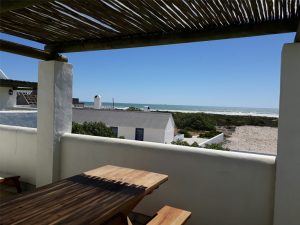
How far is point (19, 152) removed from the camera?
14.6 ft

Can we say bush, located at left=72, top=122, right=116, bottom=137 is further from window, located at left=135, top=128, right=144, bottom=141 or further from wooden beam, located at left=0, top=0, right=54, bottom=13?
window, located at left=135, top=128, right=144, bottom=141

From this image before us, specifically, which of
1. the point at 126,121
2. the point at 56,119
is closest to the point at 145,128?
the point at 126,121

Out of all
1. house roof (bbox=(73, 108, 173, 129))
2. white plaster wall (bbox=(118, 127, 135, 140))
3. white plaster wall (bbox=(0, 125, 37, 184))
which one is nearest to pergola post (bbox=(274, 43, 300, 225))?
white plaster wall (bbox=(0, 125, 37, 184))

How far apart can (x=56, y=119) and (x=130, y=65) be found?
2979 inches

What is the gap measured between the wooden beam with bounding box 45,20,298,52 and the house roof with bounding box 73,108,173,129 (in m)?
19.5

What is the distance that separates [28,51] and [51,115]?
95cm

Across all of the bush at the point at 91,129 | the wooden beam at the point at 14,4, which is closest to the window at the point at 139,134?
the bush at the point at 91,129

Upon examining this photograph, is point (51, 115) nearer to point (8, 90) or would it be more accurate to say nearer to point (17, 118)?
point (17, 118)

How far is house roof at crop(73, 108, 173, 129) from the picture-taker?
23547 mm

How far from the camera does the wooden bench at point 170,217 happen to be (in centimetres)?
236

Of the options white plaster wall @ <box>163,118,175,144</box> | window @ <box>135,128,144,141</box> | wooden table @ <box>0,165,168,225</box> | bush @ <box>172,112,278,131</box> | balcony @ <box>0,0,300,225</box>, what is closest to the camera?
wooden table @ <box>0,165,168,225</box>

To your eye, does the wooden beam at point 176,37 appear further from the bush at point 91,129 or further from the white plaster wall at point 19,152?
the bush at point 91,129

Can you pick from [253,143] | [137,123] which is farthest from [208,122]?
[137,123]

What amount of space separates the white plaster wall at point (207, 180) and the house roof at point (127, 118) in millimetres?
19634
